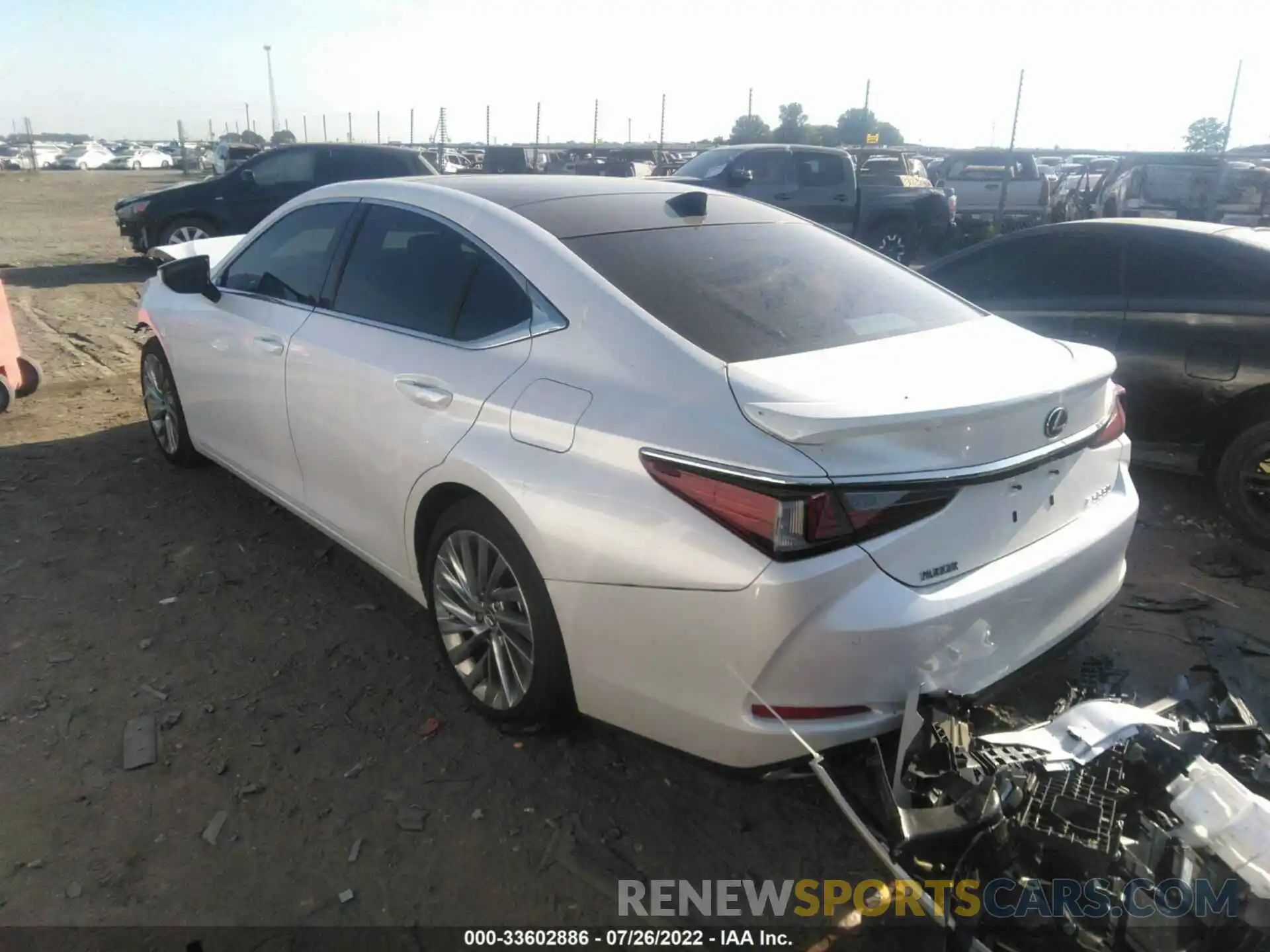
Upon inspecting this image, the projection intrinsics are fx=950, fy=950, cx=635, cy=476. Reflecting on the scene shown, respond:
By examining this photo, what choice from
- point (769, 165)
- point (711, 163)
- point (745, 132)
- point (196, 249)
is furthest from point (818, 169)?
point (745, 132)

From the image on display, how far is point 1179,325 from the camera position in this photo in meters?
4.75

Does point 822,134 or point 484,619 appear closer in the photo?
point 484,619

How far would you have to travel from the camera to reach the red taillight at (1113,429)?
2793mm

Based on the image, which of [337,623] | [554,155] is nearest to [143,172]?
[554,155]

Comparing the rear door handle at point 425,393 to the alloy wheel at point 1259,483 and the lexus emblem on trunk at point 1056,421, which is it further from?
the alloy wheel at point 1259,483

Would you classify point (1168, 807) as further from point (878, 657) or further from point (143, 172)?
point (143, 172)

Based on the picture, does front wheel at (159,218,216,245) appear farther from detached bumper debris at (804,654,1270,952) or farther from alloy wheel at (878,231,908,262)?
detached bumper debris at (804,654,1270,952)

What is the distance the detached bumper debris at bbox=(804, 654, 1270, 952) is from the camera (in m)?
1.89

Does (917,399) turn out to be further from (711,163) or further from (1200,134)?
(1200,134)

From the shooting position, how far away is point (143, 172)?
45.2 meters

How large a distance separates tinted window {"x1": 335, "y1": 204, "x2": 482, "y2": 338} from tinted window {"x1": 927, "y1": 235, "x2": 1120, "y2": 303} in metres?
3.45

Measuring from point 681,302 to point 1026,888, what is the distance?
1.71 metres

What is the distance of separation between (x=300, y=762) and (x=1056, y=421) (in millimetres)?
2452

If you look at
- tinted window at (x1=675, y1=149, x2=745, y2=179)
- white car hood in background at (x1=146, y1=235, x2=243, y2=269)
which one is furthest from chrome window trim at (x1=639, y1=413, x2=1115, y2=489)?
tinted window at (x1=675, y1=149, x2=745, y2=179)
